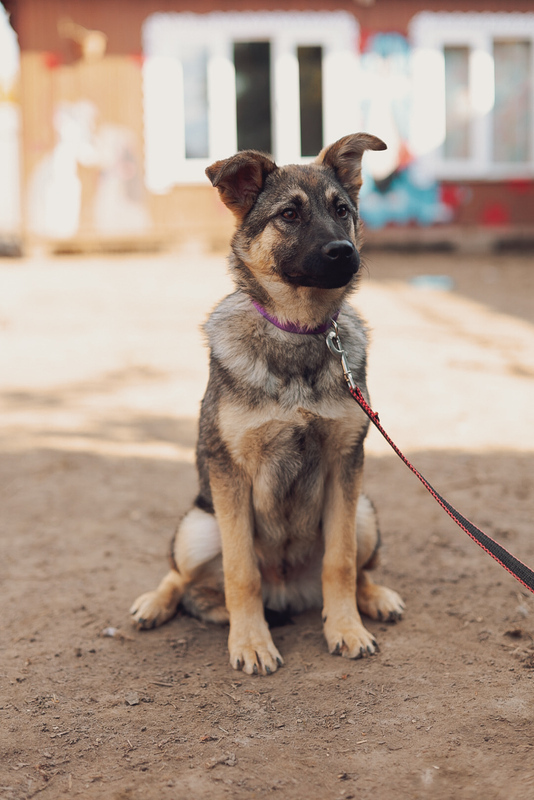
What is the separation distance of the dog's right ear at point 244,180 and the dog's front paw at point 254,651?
1693 mm

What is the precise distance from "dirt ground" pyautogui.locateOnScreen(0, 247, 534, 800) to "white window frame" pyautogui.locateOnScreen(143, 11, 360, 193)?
8.14 meters

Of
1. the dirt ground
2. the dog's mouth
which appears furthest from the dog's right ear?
the dirt ground

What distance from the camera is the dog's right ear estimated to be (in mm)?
3002

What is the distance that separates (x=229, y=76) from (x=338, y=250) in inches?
532

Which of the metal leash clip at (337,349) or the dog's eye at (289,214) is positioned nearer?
the metal leash clip at (337,349)

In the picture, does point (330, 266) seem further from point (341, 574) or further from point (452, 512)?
point (341, 574)

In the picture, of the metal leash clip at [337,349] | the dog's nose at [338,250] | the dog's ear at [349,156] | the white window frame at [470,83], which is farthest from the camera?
the white window frame at [470,83]

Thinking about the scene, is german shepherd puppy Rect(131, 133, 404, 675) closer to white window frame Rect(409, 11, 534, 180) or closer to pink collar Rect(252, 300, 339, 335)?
pink collar Rect(252, 300, 339, 335)

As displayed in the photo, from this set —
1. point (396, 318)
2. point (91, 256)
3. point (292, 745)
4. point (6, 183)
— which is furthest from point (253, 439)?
point (6, 183)

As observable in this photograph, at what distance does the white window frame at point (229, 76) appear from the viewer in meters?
14.7

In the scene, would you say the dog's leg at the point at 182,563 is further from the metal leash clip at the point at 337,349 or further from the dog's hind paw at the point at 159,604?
the metal leash clip at the point at 337,349

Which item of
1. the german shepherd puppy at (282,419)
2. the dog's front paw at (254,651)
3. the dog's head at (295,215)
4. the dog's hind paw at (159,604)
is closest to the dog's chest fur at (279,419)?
the german shepherd puppy at (282,419)

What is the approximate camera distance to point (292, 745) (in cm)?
242

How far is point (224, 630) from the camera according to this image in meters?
3.28
